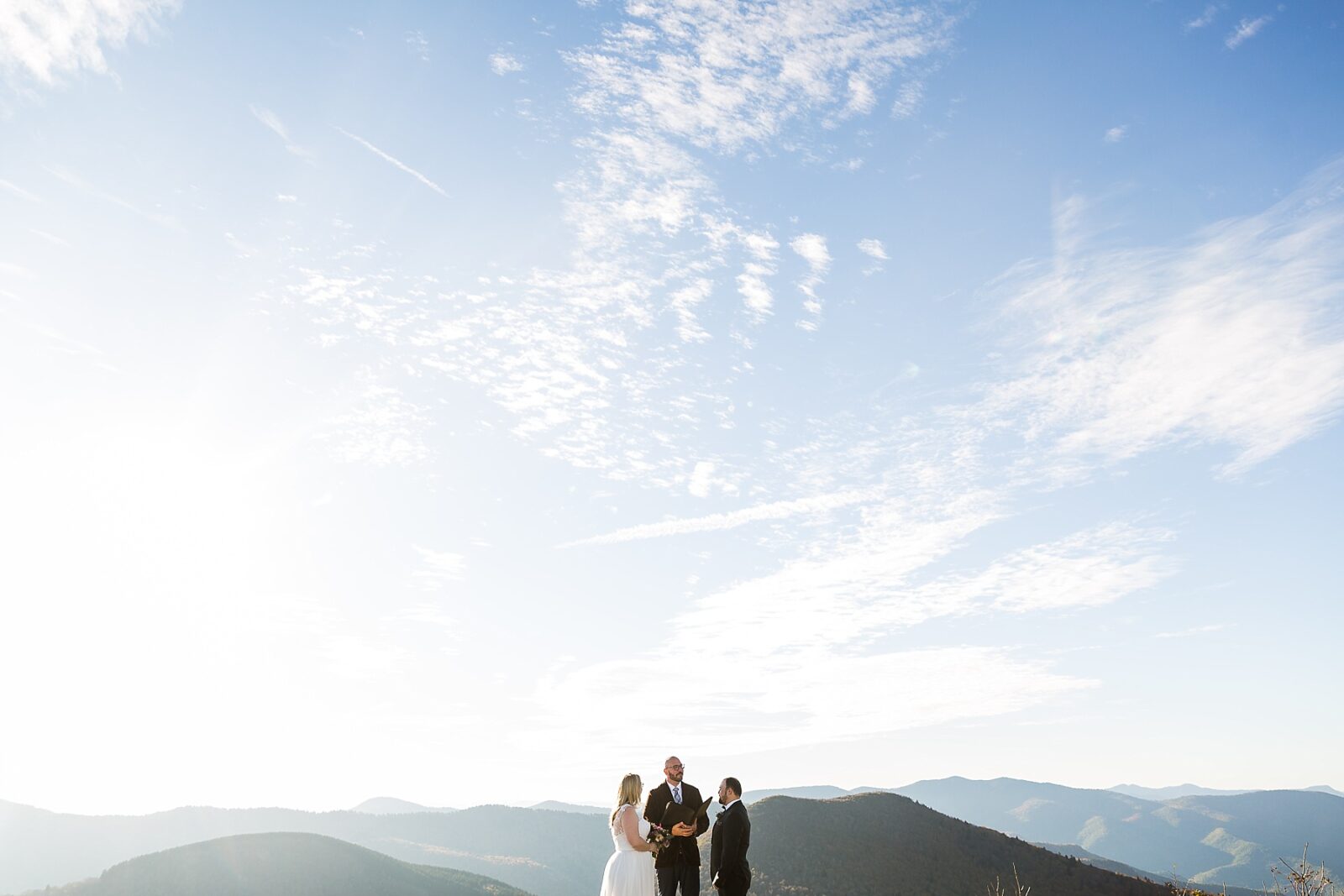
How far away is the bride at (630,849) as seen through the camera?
11773 millimetres

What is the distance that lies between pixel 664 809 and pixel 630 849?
2.31 feet

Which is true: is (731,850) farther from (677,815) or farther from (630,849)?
(630,849)

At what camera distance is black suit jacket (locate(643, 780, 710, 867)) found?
12.4 meters

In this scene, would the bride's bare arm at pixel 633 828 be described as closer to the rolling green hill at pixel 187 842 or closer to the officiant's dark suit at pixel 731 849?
the officiant's dark suit at pixel 731 849

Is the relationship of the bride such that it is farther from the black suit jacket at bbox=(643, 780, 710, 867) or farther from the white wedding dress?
the black suit jacket at bbox=(643, 780, 710, 867)

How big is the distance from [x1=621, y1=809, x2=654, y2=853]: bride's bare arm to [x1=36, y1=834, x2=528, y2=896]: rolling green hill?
8161cm

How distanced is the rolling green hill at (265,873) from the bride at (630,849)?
8112cm

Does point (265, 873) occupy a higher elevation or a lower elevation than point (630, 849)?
lower

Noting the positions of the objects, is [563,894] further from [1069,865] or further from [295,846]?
[1069,865]

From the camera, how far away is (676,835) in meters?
12.2

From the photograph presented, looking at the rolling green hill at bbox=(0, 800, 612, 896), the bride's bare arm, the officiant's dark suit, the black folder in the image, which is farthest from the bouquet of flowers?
the rolling green hill at bbox=(0, 800, 612, 896)

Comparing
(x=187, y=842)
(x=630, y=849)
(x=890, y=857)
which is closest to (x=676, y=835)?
(x=630, y=849)

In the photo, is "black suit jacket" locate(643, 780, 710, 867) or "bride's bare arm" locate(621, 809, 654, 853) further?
"black suit jacket" locate(643, 780, 710, 867)

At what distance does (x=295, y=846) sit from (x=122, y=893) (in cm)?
1708
